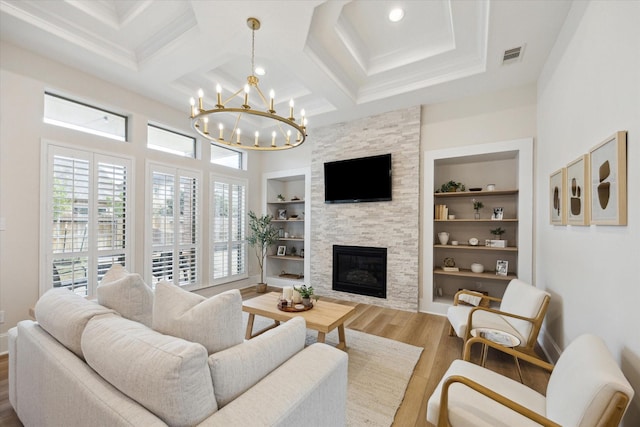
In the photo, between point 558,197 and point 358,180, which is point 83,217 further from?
point 558,197

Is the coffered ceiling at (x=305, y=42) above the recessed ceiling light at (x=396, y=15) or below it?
below

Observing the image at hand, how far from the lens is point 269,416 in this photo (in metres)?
1.00

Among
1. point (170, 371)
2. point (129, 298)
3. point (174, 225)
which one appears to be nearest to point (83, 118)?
point (174, 225)

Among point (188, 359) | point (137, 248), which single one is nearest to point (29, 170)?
point (137, 248)

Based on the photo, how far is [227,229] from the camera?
5.01 metres

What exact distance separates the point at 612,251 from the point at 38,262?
4980 millimetres

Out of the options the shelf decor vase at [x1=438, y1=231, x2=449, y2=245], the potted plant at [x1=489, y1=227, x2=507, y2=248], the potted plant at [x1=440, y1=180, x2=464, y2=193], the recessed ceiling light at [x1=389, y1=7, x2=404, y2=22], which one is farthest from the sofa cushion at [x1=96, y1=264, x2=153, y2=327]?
the potted plant at [x1=489, y1=227, x2=507, y2=248]

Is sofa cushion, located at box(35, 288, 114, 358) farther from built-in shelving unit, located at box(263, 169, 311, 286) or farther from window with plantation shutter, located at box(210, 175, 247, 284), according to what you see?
built-in shelving unit, located at box(263, 169, 311, 286)

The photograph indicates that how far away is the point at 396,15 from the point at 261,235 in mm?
4048

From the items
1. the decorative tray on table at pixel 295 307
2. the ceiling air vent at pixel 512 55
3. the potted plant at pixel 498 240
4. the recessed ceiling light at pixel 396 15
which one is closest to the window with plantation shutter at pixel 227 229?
the decorative tray on table at pixel 295 307

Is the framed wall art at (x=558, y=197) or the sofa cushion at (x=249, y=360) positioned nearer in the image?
the sofa cushion at (x=249, y=360)

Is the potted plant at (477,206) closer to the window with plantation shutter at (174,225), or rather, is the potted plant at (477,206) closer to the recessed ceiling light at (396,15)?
the recessed ceiling light at (396,15)

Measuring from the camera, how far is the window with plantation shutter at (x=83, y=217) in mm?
2959

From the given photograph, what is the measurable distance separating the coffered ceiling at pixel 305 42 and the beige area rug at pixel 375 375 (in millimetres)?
3221
